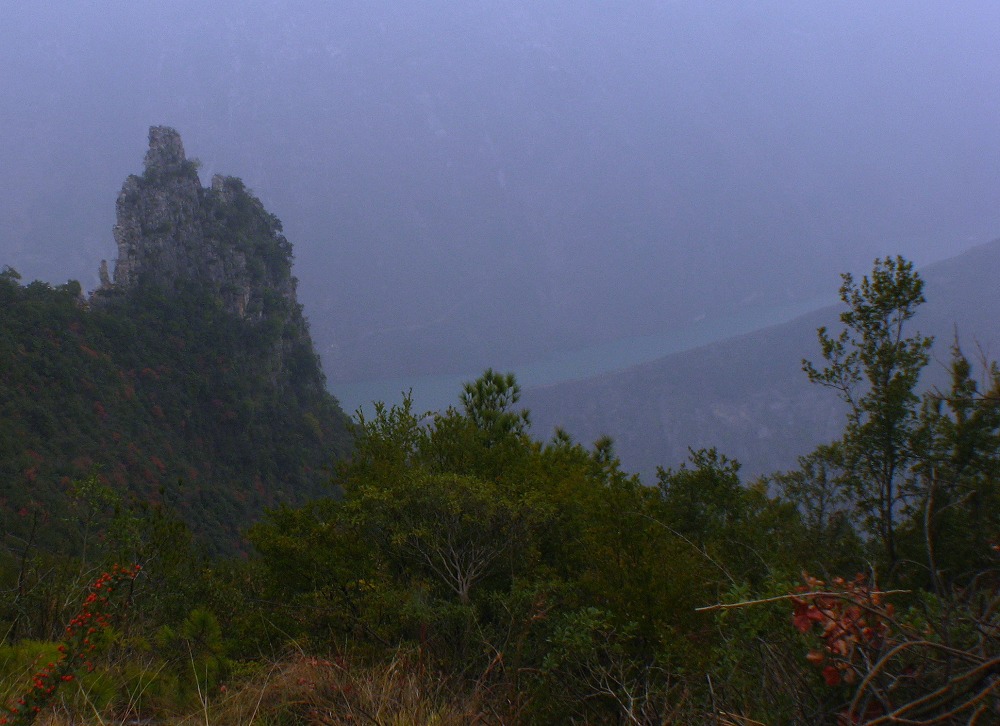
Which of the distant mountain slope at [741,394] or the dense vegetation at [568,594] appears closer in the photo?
the dense vegetation at [568,594]

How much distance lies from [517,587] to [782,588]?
11.2 feet

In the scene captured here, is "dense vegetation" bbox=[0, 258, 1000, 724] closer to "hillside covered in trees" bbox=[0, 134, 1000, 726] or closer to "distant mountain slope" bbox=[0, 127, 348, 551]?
"hillside covered in trees" bbox=[0, 134, 1000, 726]

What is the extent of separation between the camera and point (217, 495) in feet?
123

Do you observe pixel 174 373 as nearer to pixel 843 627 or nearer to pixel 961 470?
pixel 961 470

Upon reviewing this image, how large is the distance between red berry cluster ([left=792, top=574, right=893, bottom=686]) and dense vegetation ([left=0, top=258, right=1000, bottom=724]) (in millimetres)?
15

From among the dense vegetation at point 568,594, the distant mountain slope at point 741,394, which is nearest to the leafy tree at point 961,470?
the dense vegetation at point 568,594

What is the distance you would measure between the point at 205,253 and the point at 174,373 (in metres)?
9.63

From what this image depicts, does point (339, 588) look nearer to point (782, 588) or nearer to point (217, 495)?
point (782, 588)

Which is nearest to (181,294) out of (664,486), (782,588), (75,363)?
(75,363)

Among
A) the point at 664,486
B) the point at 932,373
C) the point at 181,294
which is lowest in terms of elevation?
the point at 932,373

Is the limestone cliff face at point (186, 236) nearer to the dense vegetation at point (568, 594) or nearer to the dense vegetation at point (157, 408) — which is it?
the dense vegetation at point (157, 408)

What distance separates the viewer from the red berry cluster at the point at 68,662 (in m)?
3.02

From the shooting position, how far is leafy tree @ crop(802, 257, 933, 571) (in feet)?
30.0

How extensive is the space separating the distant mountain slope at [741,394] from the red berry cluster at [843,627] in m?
120
